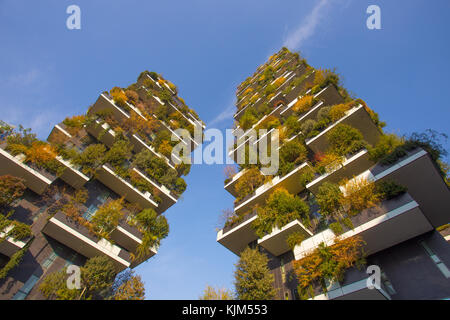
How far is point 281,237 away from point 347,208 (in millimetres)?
4492

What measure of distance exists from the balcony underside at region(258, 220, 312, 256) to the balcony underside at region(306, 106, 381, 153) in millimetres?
7067

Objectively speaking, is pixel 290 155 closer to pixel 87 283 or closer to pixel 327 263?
pixel 327 263

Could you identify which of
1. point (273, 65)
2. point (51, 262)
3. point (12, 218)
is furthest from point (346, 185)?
point (273, 65)

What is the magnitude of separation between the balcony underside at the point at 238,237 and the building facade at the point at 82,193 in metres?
5.22

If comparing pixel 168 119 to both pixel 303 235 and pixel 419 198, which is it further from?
pixel 419 198

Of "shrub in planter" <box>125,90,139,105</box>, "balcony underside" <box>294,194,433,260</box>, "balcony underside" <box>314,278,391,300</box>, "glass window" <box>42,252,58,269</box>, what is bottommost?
"balcony underside" <box>314,278,391,300</box>

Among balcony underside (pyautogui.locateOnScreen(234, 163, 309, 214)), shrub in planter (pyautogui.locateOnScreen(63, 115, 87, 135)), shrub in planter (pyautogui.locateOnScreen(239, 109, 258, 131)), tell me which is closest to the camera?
balcony underside (pyautogui.locateOnScreen(234, 163, 309, 214))

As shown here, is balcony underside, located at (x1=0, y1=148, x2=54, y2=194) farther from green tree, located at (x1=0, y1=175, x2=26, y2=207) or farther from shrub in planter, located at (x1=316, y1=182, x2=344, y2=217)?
shrub in planter, located at (x1=316, y1=182, x2=344, y2=217)

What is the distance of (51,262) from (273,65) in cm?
4280

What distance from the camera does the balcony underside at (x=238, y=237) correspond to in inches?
667

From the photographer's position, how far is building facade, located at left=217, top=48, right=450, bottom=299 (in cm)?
1019

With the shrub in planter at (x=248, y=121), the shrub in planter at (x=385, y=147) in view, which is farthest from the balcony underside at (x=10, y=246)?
the shrub in planter at (x=248, y=121)

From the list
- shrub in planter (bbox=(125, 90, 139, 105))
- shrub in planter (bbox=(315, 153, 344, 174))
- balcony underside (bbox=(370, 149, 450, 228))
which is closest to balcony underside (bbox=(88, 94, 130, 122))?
shrub in planter (bbox=(125, 90, 139, 105))

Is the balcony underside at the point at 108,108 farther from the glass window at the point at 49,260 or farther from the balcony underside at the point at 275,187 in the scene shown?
the balcony underside at the point at 275,187
